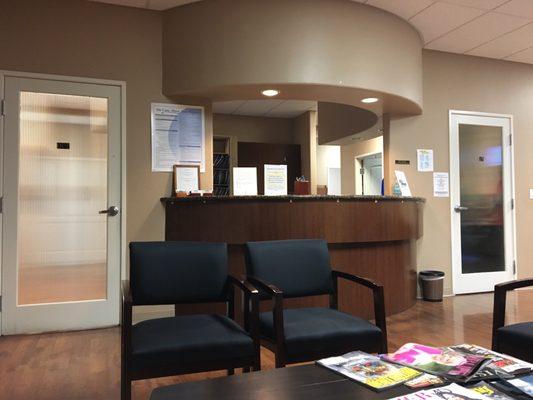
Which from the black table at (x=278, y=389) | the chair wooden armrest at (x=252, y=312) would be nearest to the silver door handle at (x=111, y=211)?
the chair wooden armrest at (x=252, y=312)

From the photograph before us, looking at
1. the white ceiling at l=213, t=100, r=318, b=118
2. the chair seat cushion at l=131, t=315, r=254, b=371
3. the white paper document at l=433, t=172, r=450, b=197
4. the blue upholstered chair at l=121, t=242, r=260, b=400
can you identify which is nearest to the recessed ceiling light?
the blue upholstered chair at l=121, t=242, r=260, b=400

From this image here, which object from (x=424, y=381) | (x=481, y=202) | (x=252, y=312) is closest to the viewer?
(x=424, y=381)

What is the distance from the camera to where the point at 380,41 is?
4.01 m

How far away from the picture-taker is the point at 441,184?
4.94 meters

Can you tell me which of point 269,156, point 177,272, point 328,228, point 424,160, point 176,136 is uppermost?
point 269,156

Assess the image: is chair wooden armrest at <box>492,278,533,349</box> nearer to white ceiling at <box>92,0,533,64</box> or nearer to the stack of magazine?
the stack of magazine

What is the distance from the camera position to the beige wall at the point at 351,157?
22.4ft

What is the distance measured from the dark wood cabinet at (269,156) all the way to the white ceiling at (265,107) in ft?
1.89

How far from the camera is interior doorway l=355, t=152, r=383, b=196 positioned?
6941 mm

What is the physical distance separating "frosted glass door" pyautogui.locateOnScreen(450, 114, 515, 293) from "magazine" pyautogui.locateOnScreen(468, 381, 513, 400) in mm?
3965

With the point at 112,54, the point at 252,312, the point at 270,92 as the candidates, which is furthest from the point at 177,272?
the point at 112,54

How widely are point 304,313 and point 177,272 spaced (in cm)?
71

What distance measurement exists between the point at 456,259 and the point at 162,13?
160 inches

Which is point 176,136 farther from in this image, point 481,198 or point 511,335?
point 481,198
